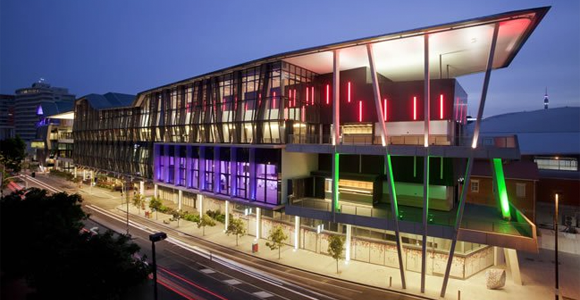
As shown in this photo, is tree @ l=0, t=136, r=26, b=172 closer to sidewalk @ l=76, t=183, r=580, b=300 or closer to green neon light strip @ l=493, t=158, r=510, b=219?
sidewalk @ l=76, t=183, r=580, b=300

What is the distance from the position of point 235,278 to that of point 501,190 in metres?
22.4

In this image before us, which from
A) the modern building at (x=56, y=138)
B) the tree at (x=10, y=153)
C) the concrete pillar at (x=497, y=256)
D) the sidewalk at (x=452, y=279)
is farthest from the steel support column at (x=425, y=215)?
the modern building at (x=56, y=138)

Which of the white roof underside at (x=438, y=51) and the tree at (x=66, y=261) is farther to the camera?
the white roof underside at (x=438, y=51)

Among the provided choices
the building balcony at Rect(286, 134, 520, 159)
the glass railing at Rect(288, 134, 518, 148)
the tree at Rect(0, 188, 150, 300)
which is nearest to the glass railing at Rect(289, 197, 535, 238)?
the building balcony at Rect(286, 134, 520, 159)

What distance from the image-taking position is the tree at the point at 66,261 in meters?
13.3

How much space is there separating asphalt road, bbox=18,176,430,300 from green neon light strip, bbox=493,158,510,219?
10043 mm

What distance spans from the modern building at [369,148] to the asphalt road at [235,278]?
4776 mm

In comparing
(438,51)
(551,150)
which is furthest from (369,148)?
(551,150)

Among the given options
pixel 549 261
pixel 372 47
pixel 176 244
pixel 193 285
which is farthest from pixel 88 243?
pixel 549 261

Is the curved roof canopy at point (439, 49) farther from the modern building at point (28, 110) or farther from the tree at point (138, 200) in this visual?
the modern building at point (28, 110)

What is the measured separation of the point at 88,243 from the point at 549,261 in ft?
123

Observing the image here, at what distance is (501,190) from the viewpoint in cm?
2538

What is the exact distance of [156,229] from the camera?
3881 cm

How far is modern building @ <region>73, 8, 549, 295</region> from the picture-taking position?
2345 cm
